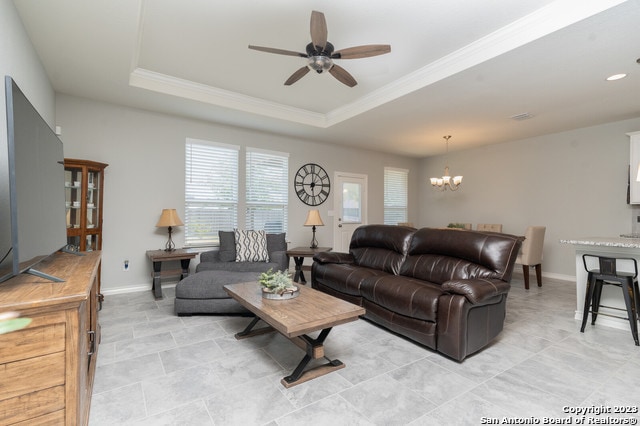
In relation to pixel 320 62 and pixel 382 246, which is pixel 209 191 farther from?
pixel 320 62

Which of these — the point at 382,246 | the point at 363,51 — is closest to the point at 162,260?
the point at 382,246

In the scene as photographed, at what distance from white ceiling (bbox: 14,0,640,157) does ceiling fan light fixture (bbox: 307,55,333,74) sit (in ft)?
1.27

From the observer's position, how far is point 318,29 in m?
2.24

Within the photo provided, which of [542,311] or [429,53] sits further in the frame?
[542,311]

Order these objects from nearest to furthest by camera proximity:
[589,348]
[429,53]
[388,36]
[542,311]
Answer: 1. [589,348]
2. [388,36]
3. [429,53]
4. [542,311]

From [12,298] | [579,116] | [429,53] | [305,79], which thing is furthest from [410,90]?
[12,298]

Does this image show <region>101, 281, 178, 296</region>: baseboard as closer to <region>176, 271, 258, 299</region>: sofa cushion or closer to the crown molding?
<region>176, 271, 258, 299</region>: sofa cushion

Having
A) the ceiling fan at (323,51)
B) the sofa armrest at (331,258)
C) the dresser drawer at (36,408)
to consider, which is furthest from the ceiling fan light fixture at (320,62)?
the dresser drawer at (36,408)

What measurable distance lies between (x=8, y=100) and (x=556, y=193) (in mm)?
6937

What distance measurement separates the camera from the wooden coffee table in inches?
77.2

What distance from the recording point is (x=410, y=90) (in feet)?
12.0

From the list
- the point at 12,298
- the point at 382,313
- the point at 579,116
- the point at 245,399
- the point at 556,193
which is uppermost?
the point at 579,116

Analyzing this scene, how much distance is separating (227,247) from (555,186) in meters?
5.78

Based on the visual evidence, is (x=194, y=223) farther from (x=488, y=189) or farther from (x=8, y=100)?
(x=488, y=189)
